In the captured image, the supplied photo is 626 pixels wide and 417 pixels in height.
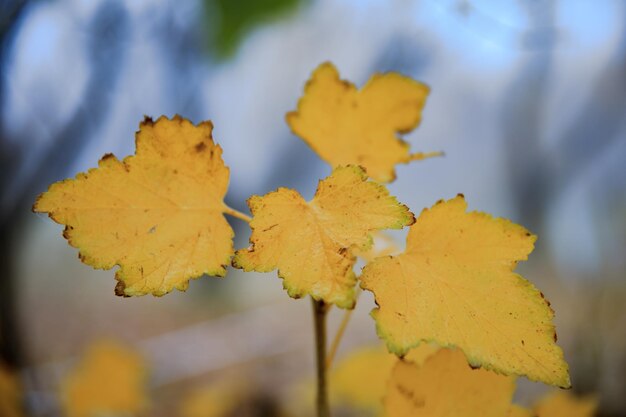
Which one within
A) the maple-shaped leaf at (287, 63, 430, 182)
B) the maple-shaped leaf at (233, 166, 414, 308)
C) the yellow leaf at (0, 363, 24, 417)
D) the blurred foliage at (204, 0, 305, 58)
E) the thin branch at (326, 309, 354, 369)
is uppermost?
the blurred foliage at (204, 0, 305, 58)

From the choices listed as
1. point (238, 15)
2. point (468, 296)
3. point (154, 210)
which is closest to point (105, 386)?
point (238, 15)

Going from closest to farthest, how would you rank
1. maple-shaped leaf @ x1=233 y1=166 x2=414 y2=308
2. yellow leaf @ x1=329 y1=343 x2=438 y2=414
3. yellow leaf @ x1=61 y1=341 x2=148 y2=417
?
maple-shaped leaf @ x1=233 y1=166 x2=414 y2=308 → yellow leaf @ x1=329 y1=343 x2=438 y2=414 → yellow leaf @ x1=61 y1=341 x2=148 y2=417

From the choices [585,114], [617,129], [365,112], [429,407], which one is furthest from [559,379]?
[585,114]

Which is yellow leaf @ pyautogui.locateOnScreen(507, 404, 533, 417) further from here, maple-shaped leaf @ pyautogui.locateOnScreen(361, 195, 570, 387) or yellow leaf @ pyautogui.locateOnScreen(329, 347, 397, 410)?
yellow leaf @ pyautogui.locateOnScreen(329, 347, 397, 410)

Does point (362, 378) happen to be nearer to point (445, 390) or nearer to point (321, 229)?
point (445, 390)

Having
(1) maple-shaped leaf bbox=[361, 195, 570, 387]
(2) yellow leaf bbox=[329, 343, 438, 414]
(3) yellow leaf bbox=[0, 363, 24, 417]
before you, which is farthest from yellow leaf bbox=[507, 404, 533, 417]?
(3) yellow leaf bbox=[0, 363, 24, 417]

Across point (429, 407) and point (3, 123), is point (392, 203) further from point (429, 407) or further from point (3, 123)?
point (3, 123)

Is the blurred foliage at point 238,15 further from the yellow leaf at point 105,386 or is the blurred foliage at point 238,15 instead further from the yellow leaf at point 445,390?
the yellow leaf at point 445,390
